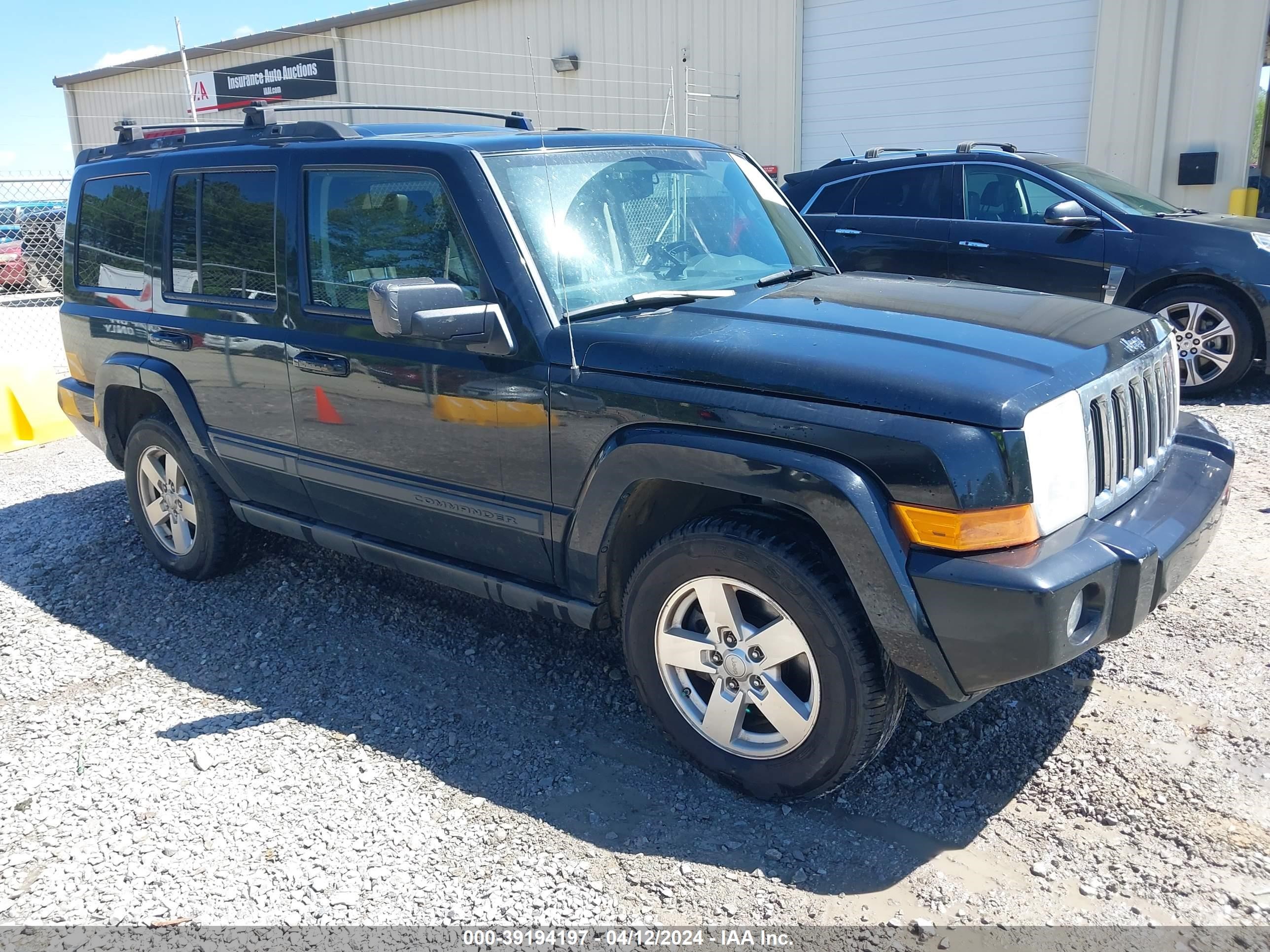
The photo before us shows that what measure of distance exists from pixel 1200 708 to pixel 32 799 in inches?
152

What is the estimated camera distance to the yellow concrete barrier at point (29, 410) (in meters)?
7.80

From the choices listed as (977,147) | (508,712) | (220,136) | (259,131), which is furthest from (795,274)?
(977,147)

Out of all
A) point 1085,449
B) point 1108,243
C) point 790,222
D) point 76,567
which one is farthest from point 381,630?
point 1108,243

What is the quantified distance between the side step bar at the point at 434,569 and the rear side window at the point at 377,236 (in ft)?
3.05

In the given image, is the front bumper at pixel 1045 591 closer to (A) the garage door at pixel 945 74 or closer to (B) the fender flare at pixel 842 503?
(B) the fender flare at pixel 842 503

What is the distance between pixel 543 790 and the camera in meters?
3.19

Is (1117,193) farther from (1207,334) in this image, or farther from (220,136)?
(220,136)

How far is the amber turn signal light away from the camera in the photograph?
2502 mm

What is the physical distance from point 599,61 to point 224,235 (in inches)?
525

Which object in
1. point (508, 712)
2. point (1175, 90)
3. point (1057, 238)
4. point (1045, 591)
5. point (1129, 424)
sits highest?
point (1175, 90)

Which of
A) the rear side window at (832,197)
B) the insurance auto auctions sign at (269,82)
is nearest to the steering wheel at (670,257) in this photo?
the rear side window at (832,197)

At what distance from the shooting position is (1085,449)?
2707 millimetres

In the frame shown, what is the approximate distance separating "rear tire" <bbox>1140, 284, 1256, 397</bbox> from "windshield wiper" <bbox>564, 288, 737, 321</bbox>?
5255mm

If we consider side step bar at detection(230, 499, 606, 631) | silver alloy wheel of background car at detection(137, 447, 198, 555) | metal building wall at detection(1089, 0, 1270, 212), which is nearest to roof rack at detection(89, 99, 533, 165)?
silver alloy wheel of background car at detection(137, 447, 198, 555)
